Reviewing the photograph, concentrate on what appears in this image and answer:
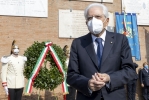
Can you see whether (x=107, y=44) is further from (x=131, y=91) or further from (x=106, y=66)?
(x=131, y=91)

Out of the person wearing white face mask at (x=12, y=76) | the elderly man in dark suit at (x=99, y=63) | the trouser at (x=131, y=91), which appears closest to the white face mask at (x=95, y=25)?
the elderly man in dark suit at (x=99, y=63)

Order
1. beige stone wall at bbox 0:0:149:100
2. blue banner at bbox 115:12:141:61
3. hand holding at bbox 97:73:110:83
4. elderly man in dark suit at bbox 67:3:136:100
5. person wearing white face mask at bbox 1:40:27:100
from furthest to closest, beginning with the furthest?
1. blue banner at bbox 115:12:141:61
2. beige stone wall at bbox 0:0:149:100
3. person wearing white face mask at bbox 1:40:27:100
4. elderly man in dark suit at bbox 67:3:136:100
5. hand holding at bbox 97:73:110:83

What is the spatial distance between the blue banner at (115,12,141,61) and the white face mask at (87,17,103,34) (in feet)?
31.9

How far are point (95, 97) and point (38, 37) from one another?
958 cm

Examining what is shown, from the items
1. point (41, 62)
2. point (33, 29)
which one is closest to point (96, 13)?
point (41, 62)

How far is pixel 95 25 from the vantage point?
2508 mm

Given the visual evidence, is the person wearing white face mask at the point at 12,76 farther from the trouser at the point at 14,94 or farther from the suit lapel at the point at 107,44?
the suit lapel at the point at 107,44

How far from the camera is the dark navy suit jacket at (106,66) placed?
250cm

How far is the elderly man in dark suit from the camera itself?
2475mm

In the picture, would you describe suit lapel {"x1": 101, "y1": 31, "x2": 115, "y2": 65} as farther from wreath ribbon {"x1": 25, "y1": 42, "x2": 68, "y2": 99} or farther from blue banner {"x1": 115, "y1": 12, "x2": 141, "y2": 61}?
blue banner {"x1": 115, "y1": 12, "x2": 141, "y2": 61}

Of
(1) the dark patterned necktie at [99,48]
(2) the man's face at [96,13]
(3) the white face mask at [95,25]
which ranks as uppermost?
(2) the man's face at [96,13]

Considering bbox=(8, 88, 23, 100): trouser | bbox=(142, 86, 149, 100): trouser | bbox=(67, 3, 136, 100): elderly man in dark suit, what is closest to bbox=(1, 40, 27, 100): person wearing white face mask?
bbox=(8, 88, 23, 100): trouser

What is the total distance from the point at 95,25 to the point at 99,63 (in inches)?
13.3

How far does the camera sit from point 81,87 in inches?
98.4
